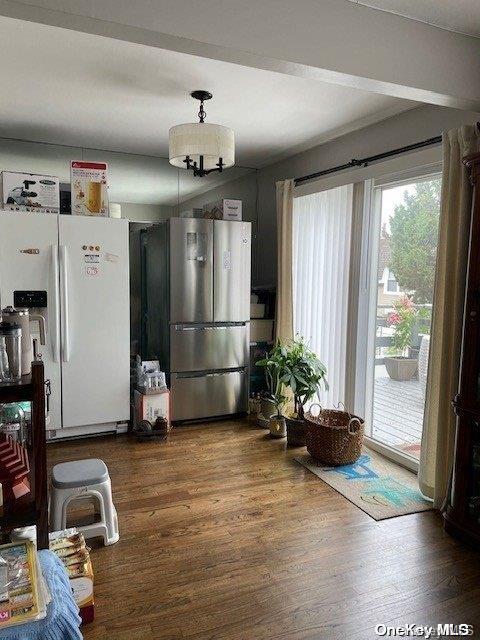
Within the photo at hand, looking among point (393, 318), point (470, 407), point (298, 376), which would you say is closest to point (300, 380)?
point (298, 376)

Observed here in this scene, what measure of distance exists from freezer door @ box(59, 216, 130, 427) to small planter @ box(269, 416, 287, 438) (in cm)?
125

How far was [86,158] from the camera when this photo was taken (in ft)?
13.9

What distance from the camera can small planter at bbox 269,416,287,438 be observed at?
12.7 ft

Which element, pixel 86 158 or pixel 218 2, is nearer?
pixel 218 2

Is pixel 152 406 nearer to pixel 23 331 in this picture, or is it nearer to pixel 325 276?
pixel 325 276

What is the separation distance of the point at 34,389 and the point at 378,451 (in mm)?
2926

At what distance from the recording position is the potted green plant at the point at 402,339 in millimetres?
3277

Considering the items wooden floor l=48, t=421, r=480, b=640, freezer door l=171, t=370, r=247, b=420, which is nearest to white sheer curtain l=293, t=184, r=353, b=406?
freezer door l=171, t=370, r=247, b=420

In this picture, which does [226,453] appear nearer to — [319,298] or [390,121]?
[319,298]

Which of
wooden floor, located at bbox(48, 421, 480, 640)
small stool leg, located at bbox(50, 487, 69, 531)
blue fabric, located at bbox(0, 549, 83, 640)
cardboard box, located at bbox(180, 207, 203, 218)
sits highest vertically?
cardboard box, located at bbox(180, 207, 203, 218)

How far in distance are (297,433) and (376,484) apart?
84 centimetres

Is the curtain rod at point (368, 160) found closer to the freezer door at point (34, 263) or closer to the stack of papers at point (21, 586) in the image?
the freezer door at point (34, 263)

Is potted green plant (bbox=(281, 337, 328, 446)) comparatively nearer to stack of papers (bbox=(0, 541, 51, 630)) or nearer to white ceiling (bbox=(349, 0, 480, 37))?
white ceiling (bbox=(349, 0, 480, 37))

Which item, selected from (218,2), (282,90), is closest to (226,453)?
(282,90)
